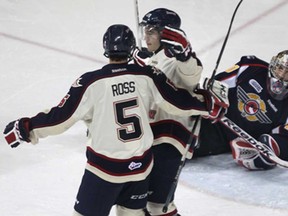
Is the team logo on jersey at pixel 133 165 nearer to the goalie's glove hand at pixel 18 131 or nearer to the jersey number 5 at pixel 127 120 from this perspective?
the jersey number 5 at pixel 127 120

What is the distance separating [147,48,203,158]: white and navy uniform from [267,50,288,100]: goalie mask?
747 mm

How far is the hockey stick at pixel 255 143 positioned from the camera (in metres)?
3.50

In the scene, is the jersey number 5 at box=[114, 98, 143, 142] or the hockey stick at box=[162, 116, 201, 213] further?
the hockey stick at box=[162, 116, 201, 213]

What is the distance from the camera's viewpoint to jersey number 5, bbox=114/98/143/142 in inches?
98.1

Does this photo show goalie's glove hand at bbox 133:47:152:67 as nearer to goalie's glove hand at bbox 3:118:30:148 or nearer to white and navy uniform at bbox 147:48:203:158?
white and navy uniform at bbox 147:48:203:158

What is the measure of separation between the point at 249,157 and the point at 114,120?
123 centimetres

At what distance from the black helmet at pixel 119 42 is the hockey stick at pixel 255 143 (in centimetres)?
109

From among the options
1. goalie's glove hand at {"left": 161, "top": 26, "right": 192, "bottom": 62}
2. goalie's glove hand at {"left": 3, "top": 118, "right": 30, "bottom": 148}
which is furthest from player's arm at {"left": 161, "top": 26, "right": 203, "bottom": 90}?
goalie's glove hand at {"left": 3, "top": 118, "right": 30, "bottom": 148}

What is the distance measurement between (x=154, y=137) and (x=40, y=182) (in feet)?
2.74

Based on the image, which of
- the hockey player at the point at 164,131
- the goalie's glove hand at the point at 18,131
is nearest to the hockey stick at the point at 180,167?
the hockey player at the point at 164,131

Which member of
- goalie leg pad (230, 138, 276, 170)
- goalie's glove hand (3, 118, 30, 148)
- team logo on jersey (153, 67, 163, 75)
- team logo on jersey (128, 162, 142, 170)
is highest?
team logo on jersey (153, 67, 163, 75)

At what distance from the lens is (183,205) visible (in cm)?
327

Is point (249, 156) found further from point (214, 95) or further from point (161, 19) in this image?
point (161, 19)

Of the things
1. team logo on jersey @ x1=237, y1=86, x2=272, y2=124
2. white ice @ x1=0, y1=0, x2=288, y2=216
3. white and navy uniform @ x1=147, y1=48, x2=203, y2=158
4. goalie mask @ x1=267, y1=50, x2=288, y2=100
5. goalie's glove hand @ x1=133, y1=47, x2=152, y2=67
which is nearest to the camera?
white and navy uniform @ x1=147, y1=48, x2=203, y2=158
